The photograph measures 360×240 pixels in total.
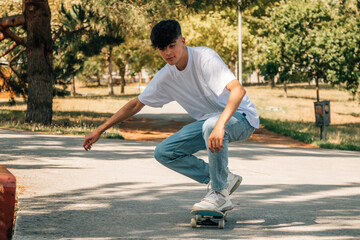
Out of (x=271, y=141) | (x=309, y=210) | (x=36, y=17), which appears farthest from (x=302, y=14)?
(x=309, y=210)

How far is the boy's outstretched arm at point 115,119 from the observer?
443 cm

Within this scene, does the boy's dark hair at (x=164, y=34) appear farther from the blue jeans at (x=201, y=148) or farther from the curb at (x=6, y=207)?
the curb at (x=6, y=207)

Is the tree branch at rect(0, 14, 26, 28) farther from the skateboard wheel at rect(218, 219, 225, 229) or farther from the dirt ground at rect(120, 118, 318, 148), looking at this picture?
the skateboard wheel at rect(218, 219, 225, 229)

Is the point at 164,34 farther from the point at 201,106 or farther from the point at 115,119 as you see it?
the point at 115,119

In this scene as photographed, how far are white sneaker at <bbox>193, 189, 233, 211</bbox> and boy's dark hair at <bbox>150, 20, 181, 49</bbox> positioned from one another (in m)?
1.21

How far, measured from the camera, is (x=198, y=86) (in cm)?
425

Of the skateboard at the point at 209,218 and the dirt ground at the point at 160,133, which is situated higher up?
the skateboard at the point at 209,218

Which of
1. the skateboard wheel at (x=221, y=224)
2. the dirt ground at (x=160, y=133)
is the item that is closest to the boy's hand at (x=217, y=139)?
the skateboard wheel at (x=221, y=224)

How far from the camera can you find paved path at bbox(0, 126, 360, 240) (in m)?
4.16

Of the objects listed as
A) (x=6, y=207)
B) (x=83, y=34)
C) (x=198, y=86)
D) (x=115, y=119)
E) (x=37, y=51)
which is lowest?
(x=6, y=207)

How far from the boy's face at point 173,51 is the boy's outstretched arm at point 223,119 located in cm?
47

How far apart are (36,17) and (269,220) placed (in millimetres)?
13060

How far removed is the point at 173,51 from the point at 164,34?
14 centimetres

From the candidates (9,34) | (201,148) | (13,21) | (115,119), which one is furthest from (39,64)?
(201,148)
